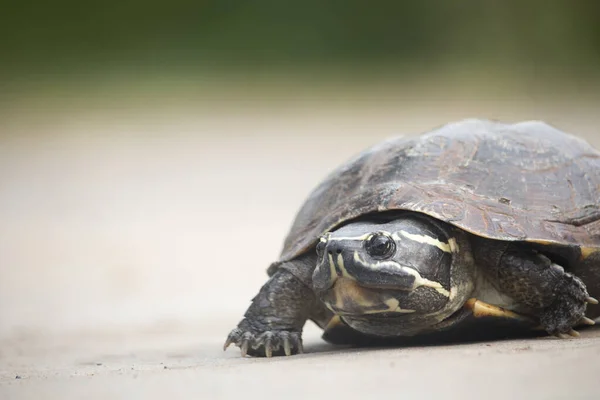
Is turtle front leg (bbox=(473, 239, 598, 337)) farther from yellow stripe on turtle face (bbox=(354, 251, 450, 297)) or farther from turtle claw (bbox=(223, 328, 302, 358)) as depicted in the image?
turtle claw (bbox=(223, 328, 302, 358))

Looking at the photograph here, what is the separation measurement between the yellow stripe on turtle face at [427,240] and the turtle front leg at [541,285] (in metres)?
0.29

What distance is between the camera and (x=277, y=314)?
571 centimetres

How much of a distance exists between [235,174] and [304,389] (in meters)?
15.7

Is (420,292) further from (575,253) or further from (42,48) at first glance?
(42,48)

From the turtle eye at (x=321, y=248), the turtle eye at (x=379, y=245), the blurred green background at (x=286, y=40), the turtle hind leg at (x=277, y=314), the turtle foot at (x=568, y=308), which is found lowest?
the turtle foot at (x=568, y=308)

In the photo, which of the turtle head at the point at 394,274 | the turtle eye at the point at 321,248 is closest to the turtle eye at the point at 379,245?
the turtle head at the point at 394,274

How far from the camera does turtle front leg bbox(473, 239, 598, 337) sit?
5.21m

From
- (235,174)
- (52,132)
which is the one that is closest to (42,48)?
(52,132)

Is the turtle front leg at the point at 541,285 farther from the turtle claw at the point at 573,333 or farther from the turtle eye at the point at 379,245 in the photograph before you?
the turtle eye at the point at 379,245

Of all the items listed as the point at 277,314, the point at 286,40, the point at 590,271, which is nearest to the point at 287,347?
the point at 277,314

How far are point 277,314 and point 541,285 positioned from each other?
1.56 meters

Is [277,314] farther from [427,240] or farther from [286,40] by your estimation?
[286,40]

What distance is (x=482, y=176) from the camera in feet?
18.4

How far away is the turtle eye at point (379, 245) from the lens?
478 cm
